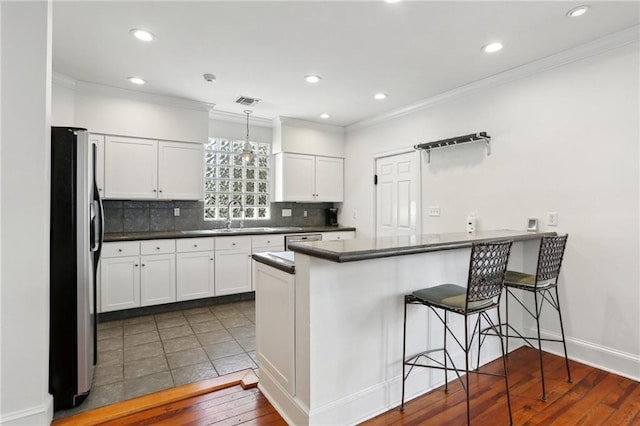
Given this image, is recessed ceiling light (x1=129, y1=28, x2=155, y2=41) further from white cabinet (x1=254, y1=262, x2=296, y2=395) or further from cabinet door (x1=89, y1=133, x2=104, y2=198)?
white cabinet (x1=254, y1=262, x2=296, y2=395)

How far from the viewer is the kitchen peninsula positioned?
1.73 metres

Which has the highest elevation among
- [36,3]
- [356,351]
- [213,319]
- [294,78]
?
[294,78]

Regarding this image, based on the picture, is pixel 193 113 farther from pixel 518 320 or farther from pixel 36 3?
pixel 518 320

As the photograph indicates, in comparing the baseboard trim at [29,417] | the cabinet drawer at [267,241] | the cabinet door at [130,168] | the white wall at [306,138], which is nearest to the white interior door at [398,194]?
the white wall at [306,138]

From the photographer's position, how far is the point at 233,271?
414 cm

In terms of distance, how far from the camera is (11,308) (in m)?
1.67

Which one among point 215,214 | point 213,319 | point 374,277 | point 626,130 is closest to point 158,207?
point 215,214

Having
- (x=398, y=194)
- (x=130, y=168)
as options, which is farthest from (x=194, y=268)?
(x=398, y=194)

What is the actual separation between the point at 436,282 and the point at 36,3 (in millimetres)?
2880

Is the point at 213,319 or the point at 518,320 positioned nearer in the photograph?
the point at 518,320

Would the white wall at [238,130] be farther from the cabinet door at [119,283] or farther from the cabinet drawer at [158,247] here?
the cabinet door at [119,283]

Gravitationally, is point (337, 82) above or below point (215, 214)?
above

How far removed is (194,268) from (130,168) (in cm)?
138

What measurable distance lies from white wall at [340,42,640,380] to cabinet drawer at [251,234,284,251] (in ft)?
7.67
